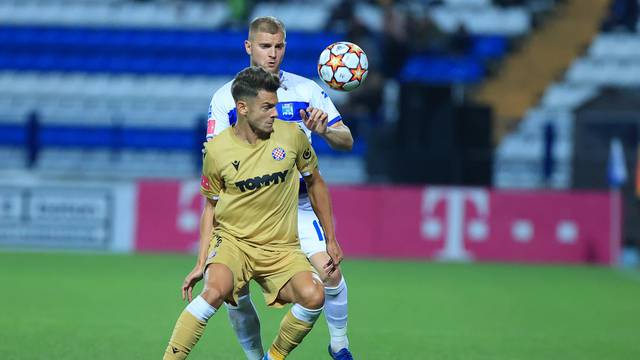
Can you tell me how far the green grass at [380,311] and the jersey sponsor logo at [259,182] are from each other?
5.29 feet

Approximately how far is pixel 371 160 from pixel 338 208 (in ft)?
2.86

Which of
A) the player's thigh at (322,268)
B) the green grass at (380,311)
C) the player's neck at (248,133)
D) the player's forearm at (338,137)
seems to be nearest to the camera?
the player's neck at (248,133)

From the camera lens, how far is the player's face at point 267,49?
6.23 m

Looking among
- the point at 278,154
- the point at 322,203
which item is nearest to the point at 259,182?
the point at 278,154

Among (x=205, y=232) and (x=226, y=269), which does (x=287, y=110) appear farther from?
(x=226, y=269)

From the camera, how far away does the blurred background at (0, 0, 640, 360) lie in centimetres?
945

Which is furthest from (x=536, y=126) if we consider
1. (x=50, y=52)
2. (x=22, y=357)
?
(x=22, y=357)

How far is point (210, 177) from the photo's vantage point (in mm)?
5832

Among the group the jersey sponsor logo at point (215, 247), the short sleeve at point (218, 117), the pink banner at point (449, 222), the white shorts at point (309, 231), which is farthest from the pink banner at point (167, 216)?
the jersey sponsor logo at point (215, 247)

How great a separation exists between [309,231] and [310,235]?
3 cm

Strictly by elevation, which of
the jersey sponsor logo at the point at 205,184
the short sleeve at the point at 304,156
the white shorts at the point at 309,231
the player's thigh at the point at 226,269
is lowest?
the player's thigh at the point at 226,269

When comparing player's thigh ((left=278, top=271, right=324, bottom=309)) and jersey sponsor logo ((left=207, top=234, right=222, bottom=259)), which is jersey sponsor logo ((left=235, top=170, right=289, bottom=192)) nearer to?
jersey sponsor logo ((left=207, top=234, right=222, bottom=259))

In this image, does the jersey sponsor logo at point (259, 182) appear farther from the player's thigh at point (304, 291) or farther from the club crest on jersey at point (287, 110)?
the club crest on jersey at point (287, 110)

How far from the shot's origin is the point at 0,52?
21625 millimetres
